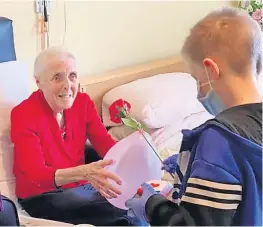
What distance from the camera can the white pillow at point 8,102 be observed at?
2062 millimetres

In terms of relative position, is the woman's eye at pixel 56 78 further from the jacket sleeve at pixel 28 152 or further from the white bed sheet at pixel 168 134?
the white bed sheet at pixel 168 134

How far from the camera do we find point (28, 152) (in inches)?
76.5

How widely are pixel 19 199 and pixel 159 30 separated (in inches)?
58.5

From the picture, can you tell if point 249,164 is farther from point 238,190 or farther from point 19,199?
point 19,199

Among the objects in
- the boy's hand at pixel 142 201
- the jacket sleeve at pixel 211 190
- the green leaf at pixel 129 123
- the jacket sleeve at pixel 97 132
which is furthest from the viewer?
the jacket sleeve at pixel 97 132

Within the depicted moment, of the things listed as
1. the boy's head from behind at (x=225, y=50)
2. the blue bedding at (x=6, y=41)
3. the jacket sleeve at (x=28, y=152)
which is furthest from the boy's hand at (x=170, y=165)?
the blue bedding at (x=6, y=41)

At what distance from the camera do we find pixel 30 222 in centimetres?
194

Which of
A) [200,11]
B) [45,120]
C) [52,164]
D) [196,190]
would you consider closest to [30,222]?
[52,164]

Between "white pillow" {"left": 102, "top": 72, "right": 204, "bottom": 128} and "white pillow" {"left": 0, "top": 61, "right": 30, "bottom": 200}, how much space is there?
589 mm

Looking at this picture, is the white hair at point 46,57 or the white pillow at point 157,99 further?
the white pillow at point 157,99

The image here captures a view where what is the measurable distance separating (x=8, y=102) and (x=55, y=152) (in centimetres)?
29

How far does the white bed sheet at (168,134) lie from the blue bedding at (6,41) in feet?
2.08

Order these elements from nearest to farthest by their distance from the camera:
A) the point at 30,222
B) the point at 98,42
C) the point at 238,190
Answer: the point at 238,190 < the point at 30,222 < the point at 98,42

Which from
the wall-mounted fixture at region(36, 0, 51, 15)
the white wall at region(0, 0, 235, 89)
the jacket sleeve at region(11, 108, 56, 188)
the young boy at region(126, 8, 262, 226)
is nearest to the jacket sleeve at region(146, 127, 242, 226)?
the young boy at region(126, 8, 262, 226)
